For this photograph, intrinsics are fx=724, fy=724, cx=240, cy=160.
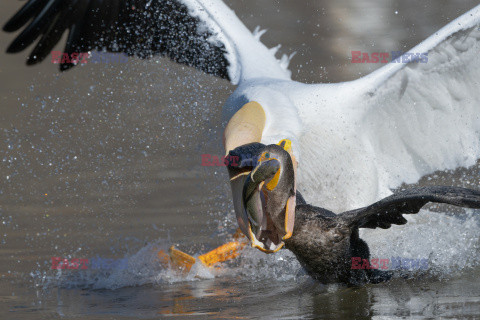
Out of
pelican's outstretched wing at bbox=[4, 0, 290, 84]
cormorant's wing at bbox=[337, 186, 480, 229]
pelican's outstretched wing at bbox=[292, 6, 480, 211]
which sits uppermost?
pelican's outstretched wing at bbox=[4, 0, 290, 84]

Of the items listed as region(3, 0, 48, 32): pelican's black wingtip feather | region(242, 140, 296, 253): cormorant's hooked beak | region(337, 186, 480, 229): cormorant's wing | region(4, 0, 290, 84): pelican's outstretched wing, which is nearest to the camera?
region(242, 140, 296, 253): cormorant's hooked beak

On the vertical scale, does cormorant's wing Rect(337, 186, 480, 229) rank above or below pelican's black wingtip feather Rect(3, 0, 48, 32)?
below

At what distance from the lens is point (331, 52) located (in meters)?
10.5

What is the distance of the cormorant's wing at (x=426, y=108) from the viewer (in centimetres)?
428

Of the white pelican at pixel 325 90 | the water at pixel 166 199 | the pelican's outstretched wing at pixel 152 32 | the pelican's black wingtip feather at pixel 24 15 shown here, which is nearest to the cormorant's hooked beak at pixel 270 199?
the water at pixel 166 199

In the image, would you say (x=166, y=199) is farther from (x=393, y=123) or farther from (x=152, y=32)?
(x=393, y=123)

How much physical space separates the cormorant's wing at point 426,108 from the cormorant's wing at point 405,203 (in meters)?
1.43

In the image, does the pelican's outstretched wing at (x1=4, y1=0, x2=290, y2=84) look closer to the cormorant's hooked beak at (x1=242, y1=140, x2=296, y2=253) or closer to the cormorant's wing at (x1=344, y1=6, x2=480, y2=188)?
the cormorant's wing at (x1=344, y1=6, x2=480, y2=188)

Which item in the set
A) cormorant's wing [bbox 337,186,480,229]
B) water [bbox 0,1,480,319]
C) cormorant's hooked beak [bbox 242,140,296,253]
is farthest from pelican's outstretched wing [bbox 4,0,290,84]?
cormorant's hooked beak [bbox 242,140,296,253]

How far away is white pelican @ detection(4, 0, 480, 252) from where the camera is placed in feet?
14.1

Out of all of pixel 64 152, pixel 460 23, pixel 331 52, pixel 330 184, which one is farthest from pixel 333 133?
pixel 331 52

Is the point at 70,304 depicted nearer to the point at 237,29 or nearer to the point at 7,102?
the point at 237,29

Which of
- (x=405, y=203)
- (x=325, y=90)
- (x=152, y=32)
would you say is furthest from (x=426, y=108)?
(x=152, y=32)

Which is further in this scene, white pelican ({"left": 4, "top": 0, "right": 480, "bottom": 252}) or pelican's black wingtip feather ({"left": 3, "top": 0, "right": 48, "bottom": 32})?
pelican's black wingtip feather ({"left": 3, "top": 0, "right": 48, "bottom": 32})
